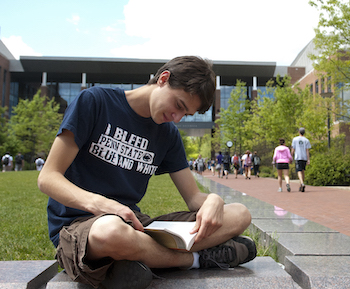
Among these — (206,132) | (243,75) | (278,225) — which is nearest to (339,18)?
(278,225)

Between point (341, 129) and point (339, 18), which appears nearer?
point (339, 18)

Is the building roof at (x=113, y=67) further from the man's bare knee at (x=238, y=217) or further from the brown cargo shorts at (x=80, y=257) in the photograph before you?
the brown cargo shorts at (x=80, y=257)

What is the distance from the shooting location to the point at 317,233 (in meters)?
3.13

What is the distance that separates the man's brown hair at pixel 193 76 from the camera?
1901 millimetres

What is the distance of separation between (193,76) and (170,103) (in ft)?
0.66

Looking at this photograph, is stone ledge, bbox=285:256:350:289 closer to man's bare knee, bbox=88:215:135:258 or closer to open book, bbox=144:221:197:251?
open book, bbox=144:221:197:251

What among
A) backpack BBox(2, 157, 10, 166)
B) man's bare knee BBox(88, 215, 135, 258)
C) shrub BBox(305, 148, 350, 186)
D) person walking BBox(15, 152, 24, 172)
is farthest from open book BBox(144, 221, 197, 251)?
person walking BBox(15, 152, 24, 172)

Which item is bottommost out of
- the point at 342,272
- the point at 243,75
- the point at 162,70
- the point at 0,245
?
the point at 0,245

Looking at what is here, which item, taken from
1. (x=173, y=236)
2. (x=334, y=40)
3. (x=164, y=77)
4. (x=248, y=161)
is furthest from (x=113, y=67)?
(x=173, y=236)

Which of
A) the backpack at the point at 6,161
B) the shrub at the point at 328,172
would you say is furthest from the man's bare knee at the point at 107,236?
the backpack at the point at 6,161

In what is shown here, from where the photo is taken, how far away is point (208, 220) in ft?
5.88

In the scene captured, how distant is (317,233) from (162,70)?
7.26 ft

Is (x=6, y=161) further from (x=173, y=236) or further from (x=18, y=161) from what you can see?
(x=173, y=236)

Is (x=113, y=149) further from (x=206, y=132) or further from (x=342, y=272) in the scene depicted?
(x=206, y=132)
